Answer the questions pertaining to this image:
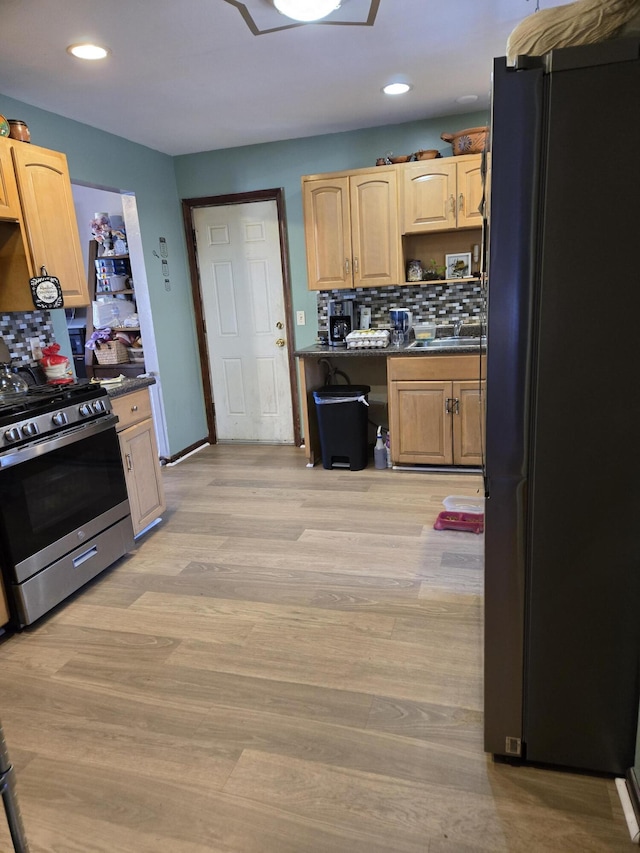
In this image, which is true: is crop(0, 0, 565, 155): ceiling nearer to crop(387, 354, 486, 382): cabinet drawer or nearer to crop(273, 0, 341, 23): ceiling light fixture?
crop(273, 0, 341, 23): ceiling light fixture

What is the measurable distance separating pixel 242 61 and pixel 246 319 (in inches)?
87.4

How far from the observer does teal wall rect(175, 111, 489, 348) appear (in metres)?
4.07

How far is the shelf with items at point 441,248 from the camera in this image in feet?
13.4

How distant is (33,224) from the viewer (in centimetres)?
272

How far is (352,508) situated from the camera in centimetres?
347

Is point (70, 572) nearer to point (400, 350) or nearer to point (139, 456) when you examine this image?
point (139, 456)

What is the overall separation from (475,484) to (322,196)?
7.72 ft

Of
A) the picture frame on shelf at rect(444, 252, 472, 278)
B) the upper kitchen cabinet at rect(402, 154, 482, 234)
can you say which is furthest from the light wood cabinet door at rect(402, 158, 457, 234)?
the picture frame on shelf at rect(444, 252, 472, 278)

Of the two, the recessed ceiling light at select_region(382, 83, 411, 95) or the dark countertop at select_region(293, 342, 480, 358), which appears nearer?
the recessed ceiling light at select_region(382, 83, 411, 95)

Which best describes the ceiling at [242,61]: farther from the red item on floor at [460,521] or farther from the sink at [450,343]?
the red item on floor at [460,521]

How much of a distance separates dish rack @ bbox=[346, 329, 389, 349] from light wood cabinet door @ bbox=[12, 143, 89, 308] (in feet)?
6.01

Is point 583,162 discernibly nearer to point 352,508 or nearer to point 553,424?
point 553,424

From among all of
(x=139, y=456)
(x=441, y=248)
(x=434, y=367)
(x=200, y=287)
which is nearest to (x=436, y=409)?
(x=434, y=367)

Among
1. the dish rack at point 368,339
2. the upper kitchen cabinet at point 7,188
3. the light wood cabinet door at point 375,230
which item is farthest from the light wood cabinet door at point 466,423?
the upper kitchen cabinet at point 7,188
